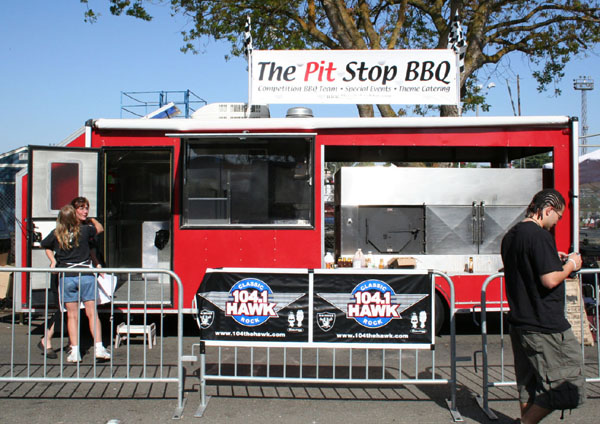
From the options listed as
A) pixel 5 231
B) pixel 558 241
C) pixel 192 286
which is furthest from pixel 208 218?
pixel 5 231

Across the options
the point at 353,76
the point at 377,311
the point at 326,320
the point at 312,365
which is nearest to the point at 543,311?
the point at 377,311

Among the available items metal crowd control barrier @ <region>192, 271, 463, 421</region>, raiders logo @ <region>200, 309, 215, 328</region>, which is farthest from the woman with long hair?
raiders logo @ <region>200, 309, 215, 328</region>

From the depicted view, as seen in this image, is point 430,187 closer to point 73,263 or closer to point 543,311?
point 543,311

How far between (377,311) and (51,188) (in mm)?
4882

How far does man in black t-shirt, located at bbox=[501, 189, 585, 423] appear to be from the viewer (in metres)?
3.65

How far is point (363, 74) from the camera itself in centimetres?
794

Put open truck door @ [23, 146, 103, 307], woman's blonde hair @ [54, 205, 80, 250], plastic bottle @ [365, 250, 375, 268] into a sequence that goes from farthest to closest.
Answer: plastic bottle @ [365, 250, 375, 268] < open truck door @ [23, 146, 103, 307] < woman's blonde hair @ [54, 205, 80, 250]

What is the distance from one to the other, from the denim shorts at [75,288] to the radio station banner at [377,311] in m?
2.75

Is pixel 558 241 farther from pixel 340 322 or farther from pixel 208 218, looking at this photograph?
pixel 208 218

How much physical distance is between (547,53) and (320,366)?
13.4 metres

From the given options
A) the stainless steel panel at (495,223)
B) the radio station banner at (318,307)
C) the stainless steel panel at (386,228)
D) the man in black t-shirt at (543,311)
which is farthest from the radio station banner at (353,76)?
the man in black t-shirt at (543,311)

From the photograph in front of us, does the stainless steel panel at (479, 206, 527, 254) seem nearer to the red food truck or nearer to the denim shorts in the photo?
the red food truck

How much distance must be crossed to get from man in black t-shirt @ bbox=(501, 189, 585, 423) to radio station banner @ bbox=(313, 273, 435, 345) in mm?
1081

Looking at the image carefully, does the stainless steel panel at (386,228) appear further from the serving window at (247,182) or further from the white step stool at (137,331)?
the white step stool at (137,331)
